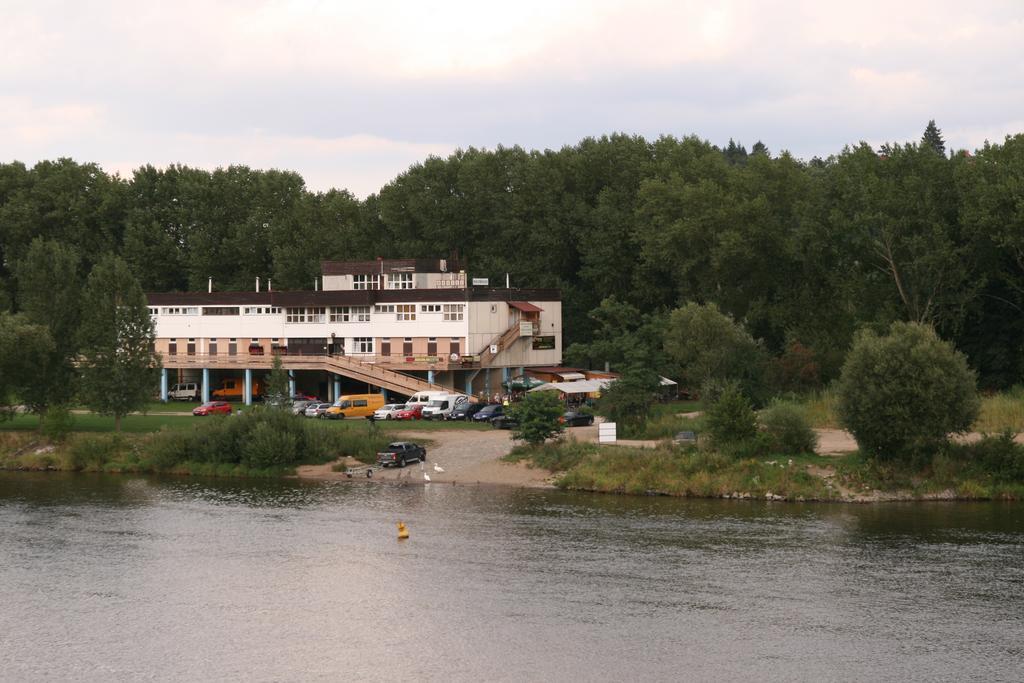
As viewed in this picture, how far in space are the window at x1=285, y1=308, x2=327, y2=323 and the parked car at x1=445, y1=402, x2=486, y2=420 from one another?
19.4 metres

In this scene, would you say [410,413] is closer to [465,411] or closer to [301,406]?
[465,411]

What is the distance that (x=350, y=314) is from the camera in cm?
9325

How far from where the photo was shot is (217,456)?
222 feet

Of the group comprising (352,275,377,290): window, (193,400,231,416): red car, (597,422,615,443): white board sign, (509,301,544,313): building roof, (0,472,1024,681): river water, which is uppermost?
(352,275,377,290): window

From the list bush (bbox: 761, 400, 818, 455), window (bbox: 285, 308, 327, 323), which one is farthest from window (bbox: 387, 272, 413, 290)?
bush (bbox: 761, 400, 818, 455)

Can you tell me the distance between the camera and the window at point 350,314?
92.6 metres

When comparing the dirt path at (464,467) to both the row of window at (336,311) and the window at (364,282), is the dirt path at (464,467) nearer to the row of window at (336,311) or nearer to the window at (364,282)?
the row of window at (336,311)

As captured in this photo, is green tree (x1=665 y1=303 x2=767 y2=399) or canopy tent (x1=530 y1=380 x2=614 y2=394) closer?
green tree (x1=665 y1=303 x2=767 y2=399)

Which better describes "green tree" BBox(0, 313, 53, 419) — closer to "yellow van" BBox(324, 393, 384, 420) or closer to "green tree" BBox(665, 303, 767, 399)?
"yellow van" BBox(324, 393, 384, 420)

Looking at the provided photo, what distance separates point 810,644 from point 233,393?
2655 inches

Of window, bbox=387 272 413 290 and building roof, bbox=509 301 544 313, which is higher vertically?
window, bbox=387 272 413 290

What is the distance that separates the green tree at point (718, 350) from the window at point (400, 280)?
27.8 metres

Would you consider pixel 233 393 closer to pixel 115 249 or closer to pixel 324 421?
pixel 324 421

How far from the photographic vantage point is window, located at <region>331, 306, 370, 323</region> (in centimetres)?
9262
